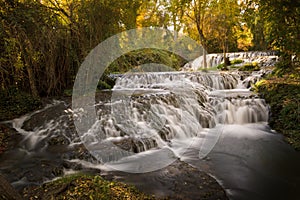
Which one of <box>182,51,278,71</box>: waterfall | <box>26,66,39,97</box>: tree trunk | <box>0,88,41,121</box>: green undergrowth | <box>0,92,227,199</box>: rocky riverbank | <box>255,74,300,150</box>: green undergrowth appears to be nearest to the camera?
<box>0,92,227,199</box>: rocky riverbank

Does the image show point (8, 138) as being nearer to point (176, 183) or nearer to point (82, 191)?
point (82, 191)

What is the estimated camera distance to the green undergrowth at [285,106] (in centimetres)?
605

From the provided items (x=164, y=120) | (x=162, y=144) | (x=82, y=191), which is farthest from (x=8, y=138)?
(x=164, y=120)

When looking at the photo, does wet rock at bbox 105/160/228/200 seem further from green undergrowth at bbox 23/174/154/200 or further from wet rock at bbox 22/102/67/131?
wet rock at bbox 22/102/67/131

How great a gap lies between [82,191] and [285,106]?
21.6ft

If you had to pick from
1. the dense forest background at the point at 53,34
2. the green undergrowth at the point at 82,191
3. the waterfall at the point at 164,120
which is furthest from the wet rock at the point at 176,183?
the dense forest background at the point at 53,34

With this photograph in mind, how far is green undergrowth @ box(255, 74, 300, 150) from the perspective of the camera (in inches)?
238

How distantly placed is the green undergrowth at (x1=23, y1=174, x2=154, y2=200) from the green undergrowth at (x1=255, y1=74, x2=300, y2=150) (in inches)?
183

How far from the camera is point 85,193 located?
2.52m

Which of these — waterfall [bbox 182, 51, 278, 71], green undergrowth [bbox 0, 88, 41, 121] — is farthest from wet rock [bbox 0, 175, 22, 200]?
waterfall [bbox 182, 51, 278, 71]

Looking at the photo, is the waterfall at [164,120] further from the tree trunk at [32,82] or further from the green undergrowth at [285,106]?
the tree trunk at [32,82]

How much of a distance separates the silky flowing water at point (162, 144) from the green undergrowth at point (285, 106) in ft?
0.79

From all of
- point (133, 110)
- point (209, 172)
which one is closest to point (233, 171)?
point (209, 172)

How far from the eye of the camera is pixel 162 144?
17.9ft
